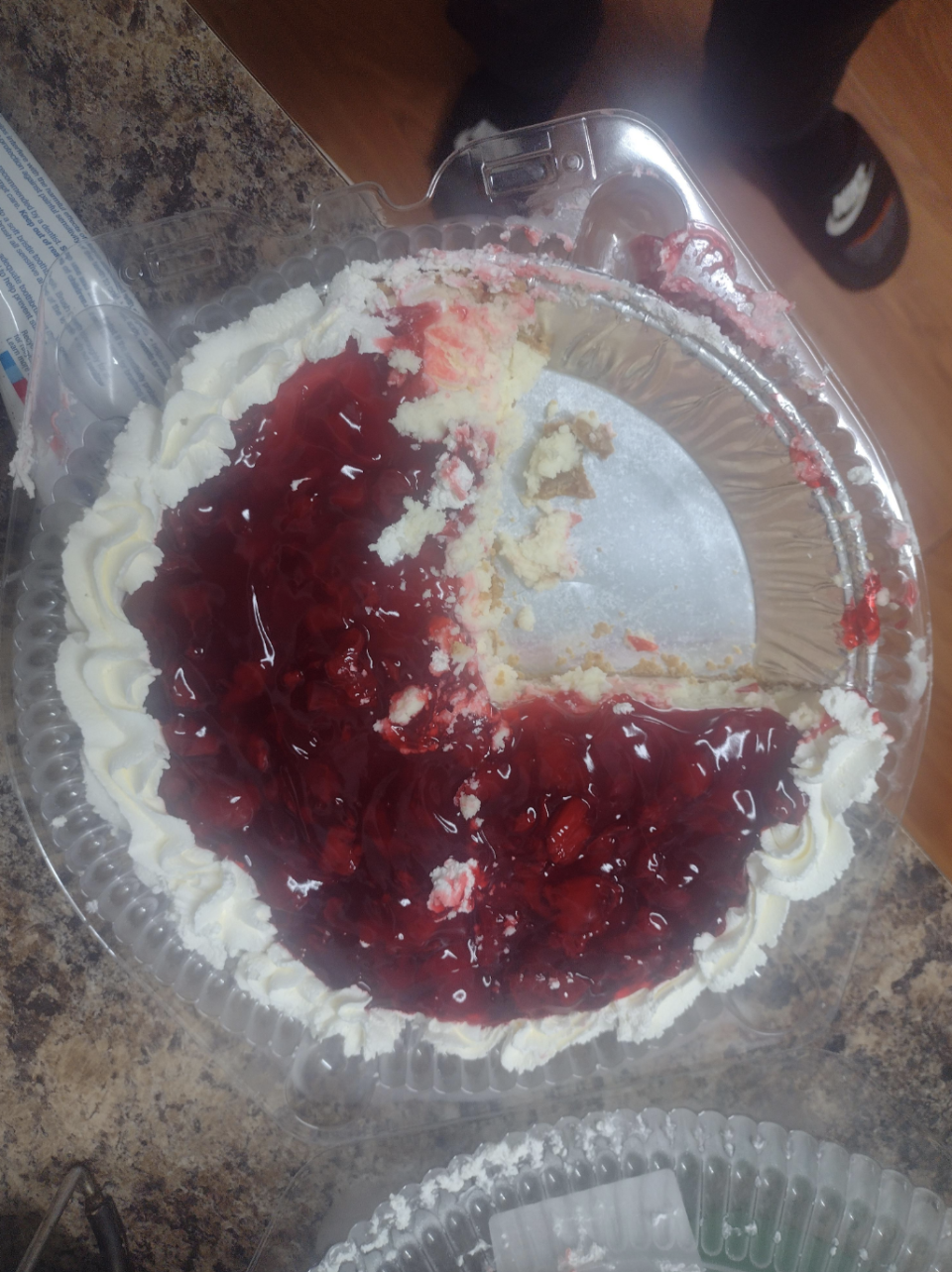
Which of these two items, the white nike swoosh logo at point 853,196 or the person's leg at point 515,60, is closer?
the person's leg at point 515,60

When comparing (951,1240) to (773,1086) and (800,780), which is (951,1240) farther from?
(800,780)

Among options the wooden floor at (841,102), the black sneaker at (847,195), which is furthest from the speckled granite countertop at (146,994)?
the black sneaker at (847,195)

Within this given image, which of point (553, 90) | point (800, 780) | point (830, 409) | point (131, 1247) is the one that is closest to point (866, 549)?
point (830, 409)

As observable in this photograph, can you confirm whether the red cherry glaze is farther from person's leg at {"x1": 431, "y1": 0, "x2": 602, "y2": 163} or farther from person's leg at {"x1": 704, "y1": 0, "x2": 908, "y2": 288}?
person's leg at {"x1": 704, "y1": 0, "x2": 908, "y2": 288}

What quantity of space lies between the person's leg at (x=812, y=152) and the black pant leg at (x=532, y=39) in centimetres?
24

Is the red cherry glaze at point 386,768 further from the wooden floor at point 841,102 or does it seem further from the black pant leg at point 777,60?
the black pant leg at point 777,60

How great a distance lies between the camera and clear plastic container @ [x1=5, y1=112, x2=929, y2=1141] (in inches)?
51.3

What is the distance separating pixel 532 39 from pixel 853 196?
0.67 m

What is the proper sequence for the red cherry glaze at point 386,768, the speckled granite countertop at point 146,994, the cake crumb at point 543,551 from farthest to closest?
the speckled granite countertop at point 146,994
the cake crumb at point 543,551
the red cherry glaze at point 386,768

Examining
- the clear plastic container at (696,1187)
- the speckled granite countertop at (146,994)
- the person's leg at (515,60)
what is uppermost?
the person's leg at (515,60)

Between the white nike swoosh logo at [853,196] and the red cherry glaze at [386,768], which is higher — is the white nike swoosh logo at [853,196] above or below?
above

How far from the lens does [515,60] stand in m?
1.49

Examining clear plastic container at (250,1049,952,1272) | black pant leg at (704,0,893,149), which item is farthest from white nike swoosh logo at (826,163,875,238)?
clear plastic container at (250,1049,952,1272)

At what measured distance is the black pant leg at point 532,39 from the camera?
142 centimetres
